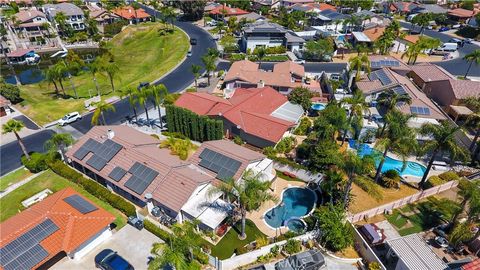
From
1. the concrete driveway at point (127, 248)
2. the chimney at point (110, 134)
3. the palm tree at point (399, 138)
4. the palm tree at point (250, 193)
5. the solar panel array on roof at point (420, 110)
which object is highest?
the palm tree at point (399, 138)

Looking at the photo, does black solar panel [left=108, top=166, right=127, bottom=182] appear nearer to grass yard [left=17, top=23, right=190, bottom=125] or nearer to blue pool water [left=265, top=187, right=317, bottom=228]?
blue pool water [left=265, top=187, right=317, bottom=228]

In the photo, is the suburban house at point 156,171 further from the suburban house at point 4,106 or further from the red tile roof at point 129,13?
the red tile roof at point 129,13

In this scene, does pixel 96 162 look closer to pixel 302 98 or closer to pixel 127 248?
pixel 127 248

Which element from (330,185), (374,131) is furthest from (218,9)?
(330,185)

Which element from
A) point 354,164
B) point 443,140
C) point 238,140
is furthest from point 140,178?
point 443,140

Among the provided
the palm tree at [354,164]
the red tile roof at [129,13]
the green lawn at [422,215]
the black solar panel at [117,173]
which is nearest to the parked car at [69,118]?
the black solar panel at [117,173]

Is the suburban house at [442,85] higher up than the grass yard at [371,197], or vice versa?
the suburban house at [442,85]
